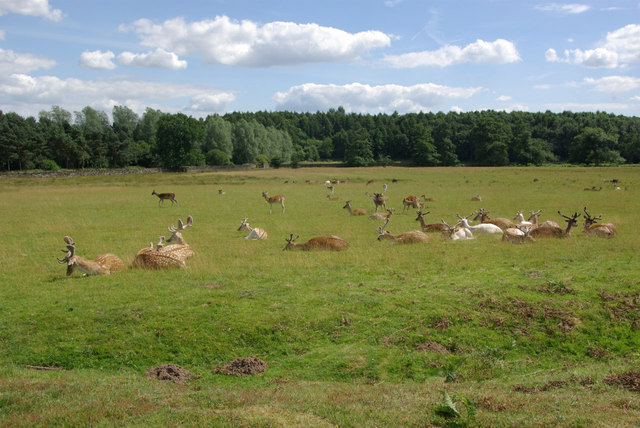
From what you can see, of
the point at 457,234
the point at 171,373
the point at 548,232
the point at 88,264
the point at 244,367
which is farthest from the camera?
the point at 457,234

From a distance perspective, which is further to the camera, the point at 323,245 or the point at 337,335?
the point at 323,245

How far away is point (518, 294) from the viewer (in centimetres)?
928

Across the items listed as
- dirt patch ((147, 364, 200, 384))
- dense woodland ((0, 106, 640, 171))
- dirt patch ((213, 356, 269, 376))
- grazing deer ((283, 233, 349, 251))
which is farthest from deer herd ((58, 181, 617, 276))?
dense woodland ((0, 106, 640, 171))

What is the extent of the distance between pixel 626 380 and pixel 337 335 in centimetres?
411

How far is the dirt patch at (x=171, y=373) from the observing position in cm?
677

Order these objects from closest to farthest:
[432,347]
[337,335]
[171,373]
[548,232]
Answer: [171,373] → [432,347] → [337,335] → [548,232]

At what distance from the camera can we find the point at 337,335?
315 inches

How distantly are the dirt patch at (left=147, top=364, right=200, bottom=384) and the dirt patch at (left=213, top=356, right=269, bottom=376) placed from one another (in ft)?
1.37

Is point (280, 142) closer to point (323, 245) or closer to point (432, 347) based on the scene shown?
point (323, 245)

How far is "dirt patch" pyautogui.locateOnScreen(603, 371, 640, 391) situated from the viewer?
5.86 meters

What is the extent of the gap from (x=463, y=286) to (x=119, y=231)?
14.2 meters

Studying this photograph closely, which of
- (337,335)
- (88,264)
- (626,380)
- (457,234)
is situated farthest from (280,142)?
(626,380)

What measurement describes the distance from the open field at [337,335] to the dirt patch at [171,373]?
157mm

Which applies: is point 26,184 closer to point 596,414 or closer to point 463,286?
point 463,286
